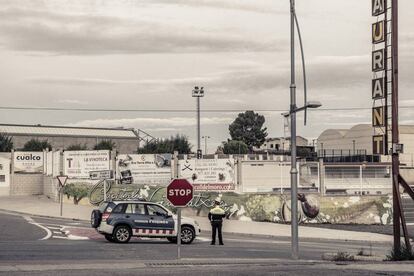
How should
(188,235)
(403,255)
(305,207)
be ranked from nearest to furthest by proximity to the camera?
(403,255) → (188,235) → (305,207)

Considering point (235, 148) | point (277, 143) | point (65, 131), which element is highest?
point (65, 131)

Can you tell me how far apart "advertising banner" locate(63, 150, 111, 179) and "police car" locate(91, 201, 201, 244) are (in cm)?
2194

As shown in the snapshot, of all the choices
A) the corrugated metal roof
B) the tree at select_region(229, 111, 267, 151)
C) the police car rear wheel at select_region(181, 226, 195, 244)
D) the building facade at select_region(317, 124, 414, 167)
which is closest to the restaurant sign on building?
the police car rear wheel at select_region(181, 226, 195, 244)

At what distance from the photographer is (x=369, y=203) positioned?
39.5 m

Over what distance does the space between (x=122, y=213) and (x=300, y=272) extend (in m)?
10.8

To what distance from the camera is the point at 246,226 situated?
35656 mm

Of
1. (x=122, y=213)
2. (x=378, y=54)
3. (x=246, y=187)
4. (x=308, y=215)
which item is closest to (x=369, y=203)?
(x=308, y=215)

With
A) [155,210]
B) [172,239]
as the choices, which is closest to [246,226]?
[172,239]

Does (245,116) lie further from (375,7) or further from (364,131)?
(375,7)

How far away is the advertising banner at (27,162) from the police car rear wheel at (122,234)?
34.5 m

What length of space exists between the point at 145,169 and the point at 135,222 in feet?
66.0

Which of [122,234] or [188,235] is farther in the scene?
[188,235]

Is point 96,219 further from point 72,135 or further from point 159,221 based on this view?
point 72,135

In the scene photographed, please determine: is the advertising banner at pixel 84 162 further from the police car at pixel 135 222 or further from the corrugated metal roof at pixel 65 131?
the corrugated metal roof at pixel 65 131
